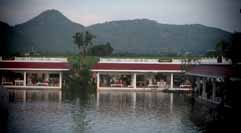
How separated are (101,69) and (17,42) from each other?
3158 mm

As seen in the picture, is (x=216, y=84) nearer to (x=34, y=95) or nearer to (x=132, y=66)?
(x=132, y=66)

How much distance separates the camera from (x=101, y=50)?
13945 mm

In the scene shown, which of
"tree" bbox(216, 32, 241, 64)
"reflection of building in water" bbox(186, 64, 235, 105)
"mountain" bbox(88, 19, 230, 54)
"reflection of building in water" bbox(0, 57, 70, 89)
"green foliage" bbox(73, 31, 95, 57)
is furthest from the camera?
"reflection of building in water" bbox(0, 57, 70, 89)

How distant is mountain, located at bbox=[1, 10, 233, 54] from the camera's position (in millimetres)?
11734

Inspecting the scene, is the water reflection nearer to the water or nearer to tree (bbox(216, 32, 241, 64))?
the water

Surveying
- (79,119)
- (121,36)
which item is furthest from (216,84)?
(121,36)

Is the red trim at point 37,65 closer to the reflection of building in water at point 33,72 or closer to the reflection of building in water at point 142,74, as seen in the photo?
the reflection of building in water at point 33,72

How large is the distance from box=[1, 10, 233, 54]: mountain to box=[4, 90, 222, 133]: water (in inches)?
59.5

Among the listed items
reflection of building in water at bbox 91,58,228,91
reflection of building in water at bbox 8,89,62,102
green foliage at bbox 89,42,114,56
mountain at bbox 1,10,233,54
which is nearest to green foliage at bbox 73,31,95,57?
mountain at bbox 1,10,233,54

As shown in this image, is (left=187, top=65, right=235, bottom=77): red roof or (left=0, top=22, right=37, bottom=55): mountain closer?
(left=187, top=65, right=235, bottom=77): red roof

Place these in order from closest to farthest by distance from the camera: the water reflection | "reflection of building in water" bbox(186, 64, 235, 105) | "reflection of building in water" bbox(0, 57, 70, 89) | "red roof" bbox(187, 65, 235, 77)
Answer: the water reflection < "reflection of building in water" bbox(186, 64, 235, 105) < "red roof" bbox(187, 65, 235, 77) < "reflection of building in water" bbox(0, 57, 70, 89)

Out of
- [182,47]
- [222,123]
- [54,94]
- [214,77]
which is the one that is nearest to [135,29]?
[182,47]

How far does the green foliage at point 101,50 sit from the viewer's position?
539 inches

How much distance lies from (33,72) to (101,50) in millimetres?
2090
